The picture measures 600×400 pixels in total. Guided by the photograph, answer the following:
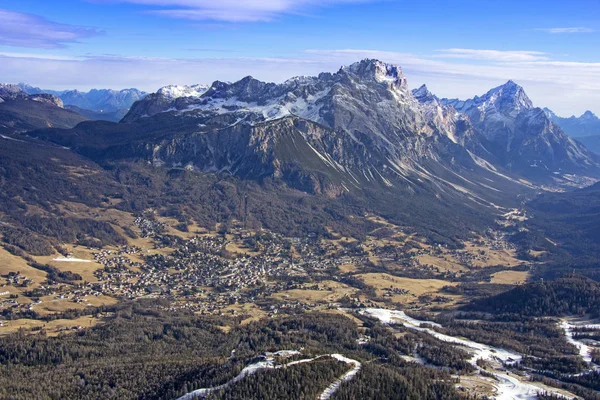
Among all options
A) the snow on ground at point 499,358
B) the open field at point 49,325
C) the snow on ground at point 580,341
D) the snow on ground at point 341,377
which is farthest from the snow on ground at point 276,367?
the open field at point 49,325

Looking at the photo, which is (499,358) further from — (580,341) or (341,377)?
(341,377)

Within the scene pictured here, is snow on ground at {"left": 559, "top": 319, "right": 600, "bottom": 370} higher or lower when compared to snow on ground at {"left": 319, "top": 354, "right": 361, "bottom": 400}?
lower

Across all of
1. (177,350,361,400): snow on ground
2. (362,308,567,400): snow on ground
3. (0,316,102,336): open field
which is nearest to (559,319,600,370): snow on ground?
(362,308,567,400): snow on ground

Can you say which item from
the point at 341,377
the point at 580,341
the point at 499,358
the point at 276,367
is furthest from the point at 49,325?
the point at 580,341

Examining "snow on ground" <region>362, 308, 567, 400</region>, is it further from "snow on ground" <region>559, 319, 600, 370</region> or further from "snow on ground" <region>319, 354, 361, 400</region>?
"snow on ground" <region>319, 354, 361, 400</region>

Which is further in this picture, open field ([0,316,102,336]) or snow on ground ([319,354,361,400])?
open field ([0,316,102,336])

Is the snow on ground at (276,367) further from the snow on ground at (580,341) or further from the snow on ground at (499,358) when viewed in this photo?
the snow on ground at (580,341)

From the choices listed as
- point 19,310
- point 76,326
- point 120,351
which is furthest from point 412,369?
point 19,310

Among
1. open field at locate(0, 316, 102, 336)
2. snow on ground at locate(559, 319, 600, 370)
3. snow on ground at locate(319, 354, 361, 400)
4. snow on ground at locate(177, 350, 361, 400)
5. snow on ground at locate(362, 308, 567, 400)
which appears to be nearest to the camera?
snow on ground at locate(177, 350, 361, 400)
